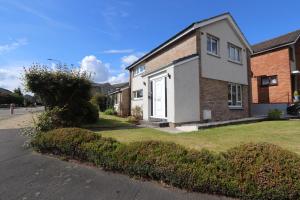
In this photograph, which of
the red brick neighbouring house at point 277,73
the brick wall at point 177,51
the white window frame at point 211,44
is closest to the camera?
the brick wall at point 177,51

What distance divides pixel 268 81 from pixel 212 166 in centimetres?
2192

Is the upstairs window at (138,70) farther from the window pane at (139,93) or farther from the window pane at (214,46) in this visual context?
the window pane at (214,46)

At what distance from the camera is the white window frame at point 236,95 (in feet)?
58.5

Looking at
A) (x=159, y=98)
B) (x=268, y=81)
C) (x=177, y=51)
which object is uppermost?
(x=177, y=51)

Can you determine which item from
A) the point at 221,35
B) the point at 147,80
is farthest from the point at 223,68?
the point at 147,80

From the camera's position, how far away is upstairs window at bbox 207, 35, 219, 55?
53.2ft

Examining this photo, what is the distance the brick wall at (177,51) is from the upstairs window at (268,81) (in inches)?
460

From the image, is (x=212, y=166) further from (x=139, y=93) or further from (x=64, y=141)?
(x=139, y=93)

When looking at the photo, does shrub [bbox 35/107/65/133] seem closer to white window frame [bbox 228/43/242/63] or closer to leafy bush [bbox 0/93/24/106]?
white window frame [bbox 228/43/242/63]

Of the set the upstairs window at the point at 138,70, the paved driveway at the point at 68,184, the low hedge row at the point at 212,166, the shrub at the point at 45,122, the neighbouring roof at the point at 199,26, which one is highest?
the neighbouring roof at the point at 199,26

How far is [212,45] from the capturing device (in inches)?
651

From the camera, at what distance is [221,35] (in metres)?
17.3

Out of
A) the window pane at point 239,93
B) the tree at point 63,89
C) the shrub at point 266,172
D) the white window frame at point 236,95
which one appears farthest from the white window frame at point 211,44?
the shrub at point 266,172

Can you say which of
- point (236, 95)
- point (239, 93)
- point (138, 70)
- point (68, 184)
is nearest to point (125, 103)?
point (138, 70)
